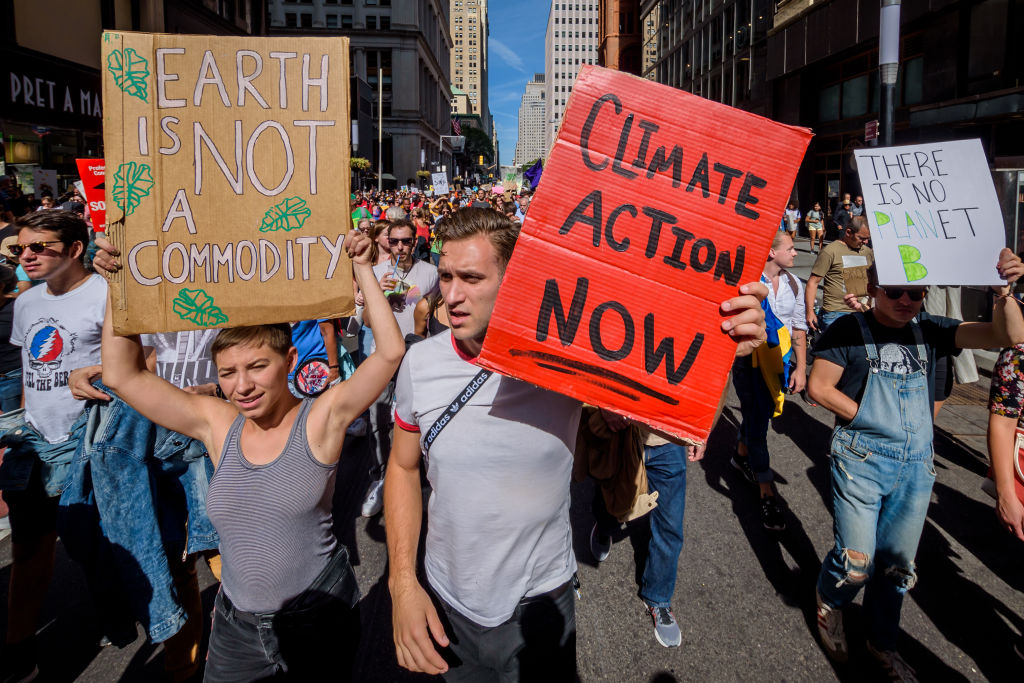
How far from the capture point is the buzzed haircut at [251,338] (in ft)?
7.23

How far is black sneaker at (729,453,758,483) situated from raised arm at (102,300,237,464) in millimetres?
4049

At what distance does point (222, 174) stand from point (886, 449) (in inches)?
120

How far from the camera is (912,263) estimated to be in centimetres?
265

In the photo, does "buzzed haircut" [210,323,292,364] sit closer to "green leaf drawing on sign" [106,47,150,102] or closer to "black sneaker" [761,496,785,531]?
"green leaf drawing on sign" [106,47,150,102]

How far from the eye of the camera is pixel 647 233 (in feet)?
5.25

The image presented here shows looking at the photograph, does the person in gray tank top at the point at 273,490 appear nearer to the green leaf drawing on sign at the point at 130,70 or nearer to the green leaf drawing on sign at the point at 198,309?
the green leaf drawing on sign at the point at 198,309

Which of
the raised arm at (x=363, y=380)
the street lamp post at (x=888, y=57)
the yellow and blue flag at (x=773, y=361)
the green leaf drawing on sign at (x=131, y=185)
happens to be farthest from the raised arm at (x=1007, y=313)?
the street lamp post at (x=888, y=57)

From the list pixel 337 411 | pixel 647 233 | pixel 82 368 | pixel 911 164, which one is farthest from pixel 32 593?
pixel 911 164

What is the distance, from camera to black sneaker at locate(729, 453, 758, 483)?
508 centimetres

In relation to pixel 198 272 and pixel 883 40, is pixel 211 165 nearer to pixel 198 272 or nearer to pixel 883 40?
pixel 198 272

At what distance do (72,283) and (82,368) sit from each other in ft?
1.59

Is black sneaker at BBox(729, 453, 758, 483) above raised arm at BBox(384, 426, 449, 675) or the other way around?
the other way around

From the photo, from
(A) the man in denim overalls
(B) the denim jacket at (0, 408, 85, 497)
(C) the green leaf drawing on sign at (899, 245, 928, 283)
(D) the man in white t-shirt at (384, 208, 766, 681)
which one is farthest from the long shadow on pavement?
(B) the denim jacket at (0, 408, 85, 497)

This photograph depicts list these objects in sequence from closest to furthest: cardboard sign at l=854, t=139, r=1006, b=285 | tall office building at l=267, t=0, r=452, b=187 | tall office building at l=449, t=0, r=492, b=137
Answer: cardboard sign at l=854, t=139, r=1006, b=285 → tall office building at l=267, t=0, r=452, b=187 → tall office building at l=449, t=0, r=492, b=137
